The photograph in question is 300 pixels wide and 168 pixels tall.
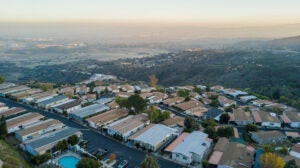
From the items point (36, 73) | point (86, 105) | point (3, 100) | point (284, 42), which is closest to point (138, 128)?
point (86, 105)

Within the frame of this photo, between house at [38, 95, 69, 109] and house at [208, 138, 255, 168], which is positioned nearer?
house at [208, 138, 255, 168]

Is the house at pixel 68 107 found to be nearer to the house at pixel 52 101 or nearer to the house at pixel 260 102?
the house at pixel 52 101

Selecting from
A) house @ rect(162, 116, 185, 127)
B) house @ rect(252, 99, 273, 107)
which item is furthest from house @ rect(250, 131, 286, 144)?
house @ rect(252, 99, 273, 107)

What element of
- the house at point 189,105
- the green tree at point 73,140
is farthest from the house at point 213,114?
the green tree at point 73,140

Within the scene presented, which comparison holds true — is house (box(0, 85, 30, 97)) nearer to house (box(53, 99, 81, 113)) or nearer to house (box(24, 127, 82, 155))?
house (box(53, 99, 81, 113))

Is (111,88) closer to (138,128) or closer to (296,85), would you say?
(138,128)

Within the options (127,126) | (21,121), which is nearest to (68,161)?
(127,126)

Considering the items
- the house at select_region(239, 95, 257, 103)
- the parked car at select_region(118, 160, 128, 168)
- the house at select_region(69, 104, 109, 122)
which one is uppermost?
the house at select_region(69, 104, 109, 122)
